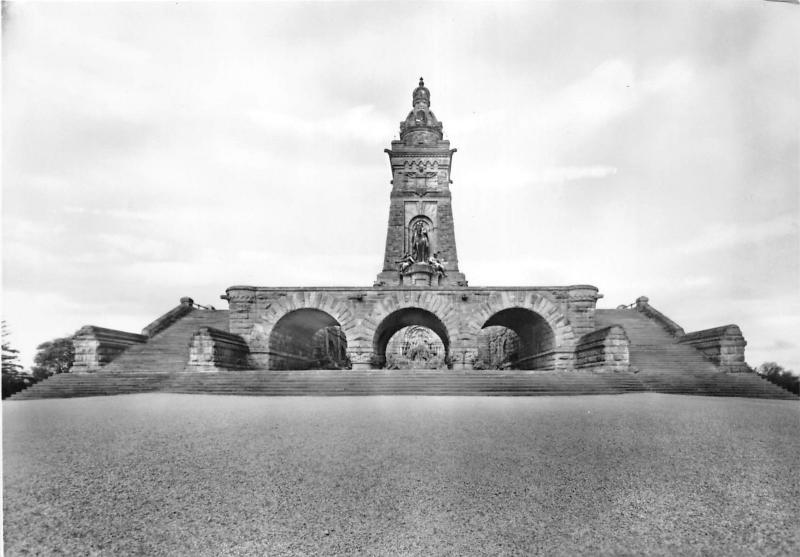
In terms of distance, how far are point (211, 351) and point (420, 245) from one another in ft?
48.9

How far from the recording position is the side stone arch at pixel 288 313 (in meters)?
17.3

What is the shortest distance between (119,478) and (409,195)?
2526 cm

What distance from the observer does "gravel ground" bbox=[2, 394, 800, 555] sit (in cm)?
283

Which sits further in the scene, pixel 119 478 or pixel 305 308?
pixel 305 308

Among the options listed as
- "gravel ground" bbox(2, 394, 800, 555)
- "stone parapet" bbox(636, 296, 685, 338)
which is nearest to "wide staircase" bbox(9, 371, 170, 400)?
"gravel ground" bbox(2, 394, 800, 555)

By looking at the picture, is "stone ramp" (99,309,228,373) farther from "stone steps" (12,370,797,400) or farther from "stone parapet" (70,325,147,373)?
"stone steps" (12,370,797,400)

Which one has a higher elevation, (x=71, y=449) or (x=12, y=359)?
(x=12, y=359)

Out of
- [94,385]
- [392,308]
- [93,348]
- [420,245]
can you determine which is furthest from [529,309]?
[93,348]

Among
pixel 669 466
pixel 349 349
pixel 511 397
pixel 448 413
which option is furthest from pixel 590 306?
pixel 669 466

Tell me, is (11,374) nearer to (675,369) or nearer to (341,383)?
(341,383)

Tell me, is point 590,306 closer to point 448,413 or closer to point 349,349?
point 349,349

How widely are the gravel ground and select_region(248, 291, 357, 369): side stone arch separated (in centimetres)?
1071

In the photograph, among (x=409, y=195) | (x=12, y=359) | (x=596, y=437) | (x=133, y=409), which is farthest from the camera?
(x=409, y=195)

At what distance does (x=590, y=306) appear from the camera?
56.2 feet
